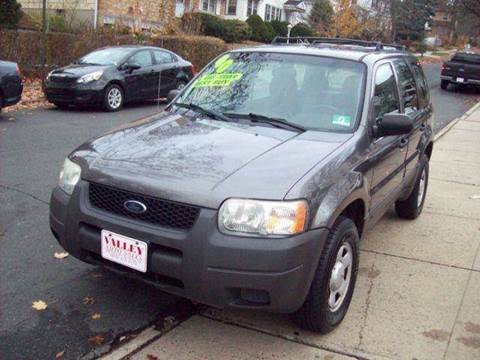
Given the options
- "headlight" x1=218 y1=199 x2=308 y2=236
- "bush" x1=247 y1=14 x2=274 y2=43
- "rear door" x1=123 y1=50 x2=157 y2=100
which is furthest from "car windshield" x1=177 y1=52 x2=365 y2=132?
"bush" x1=247 y1=14 x2=274 y2=43

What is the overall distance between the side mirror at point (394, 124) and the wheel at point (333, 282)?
868 millimetres

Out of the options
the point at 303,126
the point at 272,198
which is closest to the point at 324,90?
the point at 303,126

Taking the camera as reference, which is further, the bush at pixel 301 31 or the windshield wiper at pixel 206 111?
the bush at pixel 301 31

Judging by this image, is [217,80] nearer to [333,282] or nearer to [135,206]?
[135,206]

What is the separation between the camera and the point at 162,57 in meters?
14.0

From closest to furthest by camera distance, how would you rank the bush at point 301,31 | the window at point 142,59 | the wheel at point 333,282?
the wheel at point 333,282 → the window at point 142,59 → the bush at point 301,31

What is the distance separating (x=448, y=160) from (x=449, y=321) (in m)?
6.18

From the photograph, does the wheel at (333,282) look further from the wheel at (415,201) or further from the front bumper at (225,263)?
the wheel at (415,201)

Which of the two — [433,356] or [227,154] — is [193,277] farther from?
[433,356]

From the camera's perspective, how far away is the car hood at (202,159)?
2980mm

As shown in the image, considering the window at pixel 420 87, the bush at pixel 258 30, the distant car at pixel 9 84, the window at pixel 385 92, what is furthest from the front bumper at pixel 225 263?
the bush at pixel 258 30

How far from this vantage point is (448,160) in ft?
31.0

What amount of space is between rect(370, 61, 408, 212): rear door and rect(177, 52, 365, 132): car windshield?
236mm

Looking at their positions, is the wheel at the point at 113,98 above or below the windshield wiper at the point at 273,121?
below
